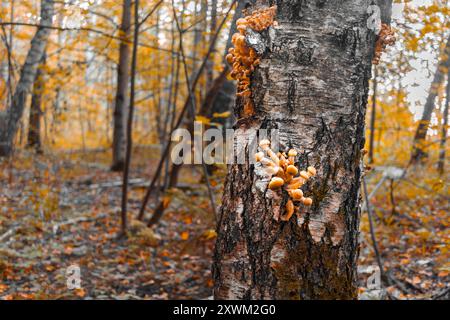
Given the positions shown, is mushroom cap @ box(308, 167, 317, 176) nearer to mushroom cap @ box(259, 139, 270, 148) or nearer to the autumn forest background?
mushroom cap @ box(259, 139, 270, 148)

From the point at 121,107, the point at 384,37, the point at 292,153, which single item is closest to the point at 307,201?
the point at 292,153

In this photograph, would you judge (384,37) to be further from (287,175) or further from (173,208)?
(173,208)

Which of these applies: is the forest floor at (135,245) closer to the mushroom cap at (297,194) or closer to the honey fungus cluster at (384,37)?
the honey fungus cluster at (384,37)

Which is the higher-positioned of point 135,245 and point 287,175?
point 287,175

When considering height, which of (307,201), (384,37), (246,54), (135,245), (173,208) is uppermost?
(384,37)

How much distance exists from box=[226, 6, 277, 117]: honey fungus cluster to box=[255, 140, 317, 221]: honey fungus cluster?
0.25 m

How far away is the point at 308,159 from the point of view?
5.07ft

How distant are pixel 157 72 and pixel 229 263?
269 inches

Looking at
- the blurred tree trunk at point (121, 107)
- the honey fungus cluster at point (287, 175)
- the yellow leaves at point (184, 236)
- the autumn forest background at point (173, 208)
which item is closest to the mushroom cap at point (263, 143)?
the honey fungus cluster at point (287, 175)

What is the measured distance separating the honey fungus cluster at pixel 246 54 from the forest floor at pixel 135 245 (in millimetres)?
1528

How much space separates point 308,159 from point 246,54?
50 centimetres

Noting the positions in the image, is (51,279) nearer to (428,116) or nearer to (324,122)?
(324,122)

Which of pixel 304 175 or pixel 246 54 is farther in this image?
pixel 246 54
